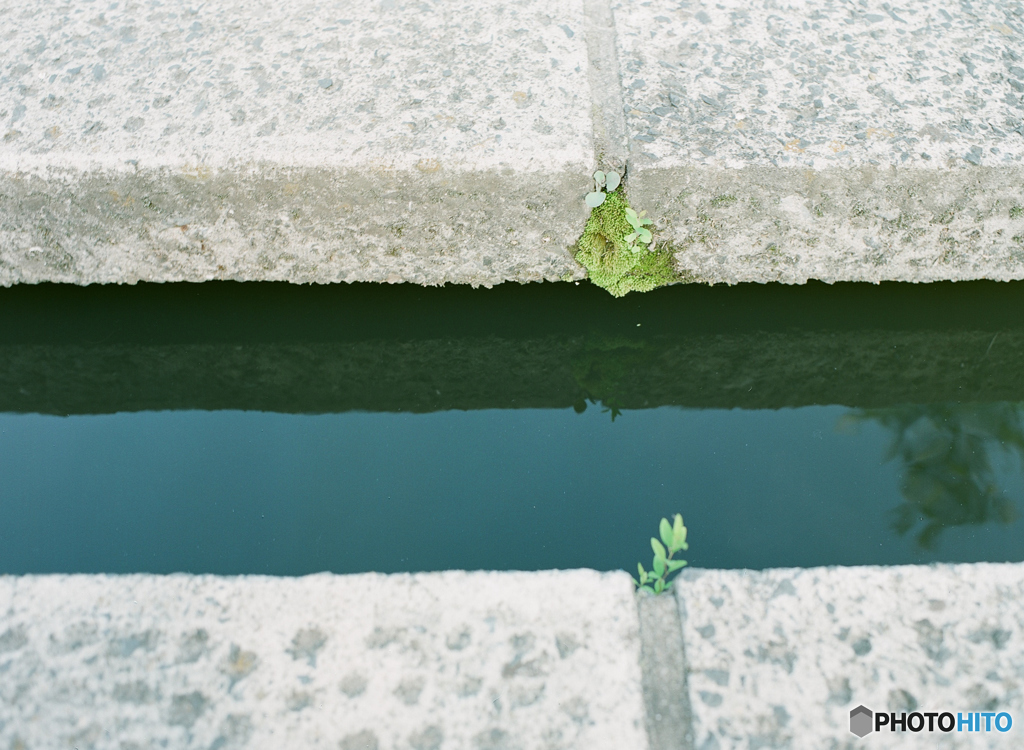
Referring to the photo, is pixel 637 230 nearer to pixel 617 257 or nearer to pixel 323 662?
pixel 617 257

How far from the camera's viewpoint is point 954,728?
3.17 feet

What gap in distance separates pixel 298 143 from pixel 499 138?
412 mm

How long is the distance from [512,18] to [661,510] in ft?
3.87

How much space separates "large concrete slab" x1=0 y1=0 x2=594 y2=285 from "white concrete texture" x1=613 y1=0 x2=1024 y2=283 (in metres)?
0.19

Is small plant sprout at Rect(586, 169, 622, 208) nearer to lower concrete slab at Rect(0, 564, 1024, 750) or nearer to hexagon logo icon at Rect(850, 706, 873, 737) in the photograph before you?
lower concrete slab at Rect(0, 564, 1024, 750)

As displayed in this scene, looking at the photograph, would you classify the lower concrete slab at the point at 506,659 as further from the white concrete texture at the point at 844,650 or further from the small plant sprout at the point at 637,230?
the small plant sprout at the point at 637,230

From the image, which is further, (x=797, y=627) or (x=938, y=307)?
(x=938, y=307)

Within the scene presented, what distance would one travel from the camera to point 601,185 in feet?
4.99

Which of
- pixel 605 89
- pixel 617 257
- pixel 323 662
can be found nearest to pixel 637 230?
pixel 617 257

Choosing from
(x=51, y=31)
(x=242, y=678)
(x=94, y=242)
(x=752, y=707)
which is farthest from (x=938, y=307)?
(x=51, y=31)

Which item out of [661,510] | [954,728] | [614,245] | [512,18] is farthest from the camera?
[512,18]

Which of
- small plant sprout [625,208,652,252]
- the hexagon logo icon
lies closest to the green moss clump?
small plant sprout [625,208,652,252]

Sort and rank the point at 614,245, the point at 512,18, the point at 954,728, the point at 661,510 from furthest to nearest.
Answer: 1. the point at 512,18
2. the point at 614,245
3. the point at 661,510
4. the point at 954,728

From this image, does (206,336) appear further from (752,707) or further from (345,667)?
(752,707)
